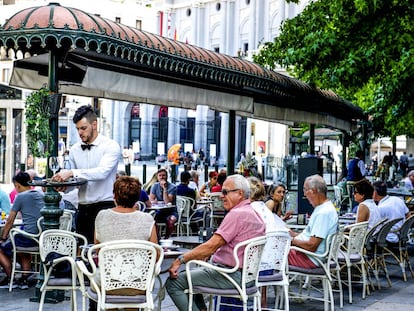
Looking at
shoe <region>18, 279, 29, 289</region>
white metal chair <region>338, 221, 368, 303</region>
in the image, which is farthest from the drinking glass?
white metal chair <region>338, 221, 368, 303</region>

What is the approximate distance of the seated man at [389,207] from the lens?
→ 37.2ft

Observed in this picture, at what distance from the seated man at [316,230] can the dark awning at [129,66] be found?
2.89 meters

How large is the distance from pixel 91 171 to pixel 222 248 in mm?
1549

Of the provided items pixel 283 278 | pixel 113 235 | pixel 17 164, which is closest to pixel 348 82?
pixel 283 278

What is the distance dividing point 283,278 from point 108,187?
193 cm

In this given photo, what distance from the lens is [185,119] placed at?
7556 centimetres

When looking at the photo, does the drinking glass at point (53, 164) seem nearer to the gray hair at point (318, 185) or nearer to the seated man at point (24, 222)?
the seated man at point (24, 222)

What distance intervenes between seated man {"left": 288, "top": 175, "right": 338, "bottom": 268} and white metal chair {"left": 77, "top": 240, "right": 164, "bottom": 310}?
8.26 ft

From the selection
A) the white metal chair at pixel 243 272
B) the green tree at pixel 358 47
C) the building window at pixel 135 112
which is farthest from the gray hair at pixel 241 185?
the building window at pixel 135 112

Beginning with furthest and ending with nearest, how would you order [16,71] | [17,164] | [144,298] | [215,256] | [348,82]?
[17,164], [348,82], [16,71], [215,256], [144,298]

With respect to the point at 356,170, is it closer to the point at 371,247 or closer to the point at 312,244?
the point at 371,247

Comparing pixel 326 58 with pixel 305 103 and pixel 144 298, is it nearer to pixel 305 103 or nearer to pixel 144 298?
pixel 305 103

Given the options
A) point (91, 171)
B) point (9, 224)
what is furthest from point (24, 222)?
point (91, 171)

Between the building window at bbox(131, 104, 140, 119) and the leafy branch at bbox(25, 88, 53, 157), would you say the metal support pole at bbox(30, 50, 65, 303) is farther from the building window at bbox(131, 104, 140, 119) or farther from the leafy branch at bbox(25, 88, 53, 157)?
the building window at bbox(131, 104, 140, 119)
